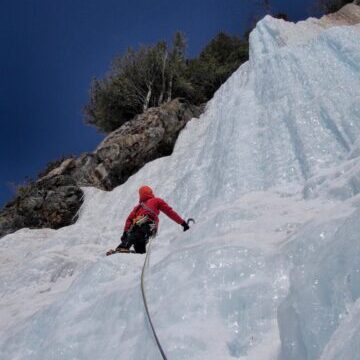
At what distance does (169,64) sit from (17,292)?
32.1 feet

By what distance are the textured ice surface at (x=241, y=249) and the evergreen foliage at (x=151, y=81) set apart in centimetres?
445

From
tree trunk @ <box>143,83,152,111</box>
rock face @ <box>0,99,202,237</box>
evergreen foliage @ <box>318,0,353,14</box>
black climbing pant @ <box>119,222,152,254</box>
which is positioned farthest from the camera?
evergreen foliage @ <box>318,0,353,14</box>

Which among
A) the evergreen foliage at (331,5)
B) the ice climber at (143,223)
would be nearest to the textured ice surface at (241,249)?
the ice climber at (143,223)

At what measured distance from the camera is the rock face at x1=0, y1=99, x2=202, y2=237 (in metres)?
10.7

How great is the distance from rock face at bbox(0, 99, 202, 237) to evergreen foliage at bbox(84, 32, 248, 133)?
2.15 meters

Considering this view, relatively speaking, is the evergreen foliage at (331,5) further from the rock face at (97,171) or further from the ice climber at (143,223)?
the ice climber at (143,223)

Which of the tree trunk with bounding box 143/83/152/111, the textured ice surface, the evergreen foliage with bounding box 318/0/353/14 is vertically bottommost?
the textured ice surface

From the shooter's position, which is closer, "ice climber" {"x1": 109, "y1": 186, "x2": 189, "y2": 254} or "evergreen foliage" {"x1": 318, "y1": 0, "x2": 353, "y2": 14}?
"ice climber" {"x1": 109, "y1": 186, "x2": 189, "y2": 254}

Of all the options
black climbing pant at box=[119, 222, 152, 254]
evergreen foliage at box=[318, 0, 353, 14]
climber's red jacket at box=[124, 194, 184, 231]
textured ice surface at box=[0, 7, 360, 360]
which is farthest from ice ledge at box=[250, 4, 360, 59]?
evergreen foliage at box=[318, 0, 353, 14]

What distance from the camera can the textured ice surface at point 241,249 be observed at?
2.42 meters

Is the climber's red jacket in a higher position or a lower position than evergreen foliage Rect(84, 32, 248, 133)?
lower

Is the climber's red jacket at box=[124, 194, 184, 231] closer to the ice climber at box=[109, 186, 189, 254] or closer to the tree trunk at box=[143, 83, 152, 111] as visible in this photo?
the ice climber at box=[109, 186, 189, 254]

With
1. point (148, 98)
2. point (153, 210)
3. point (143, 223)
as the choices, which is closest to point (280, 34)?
point (148, 98)

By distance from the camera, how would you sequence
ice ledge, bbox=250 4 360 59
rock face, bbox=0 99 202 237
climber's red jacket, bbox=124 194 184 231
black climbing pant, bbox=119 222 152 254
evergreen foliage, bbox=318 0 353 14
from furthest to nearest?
1. evergreen foliage, bbox=318 0 353 14
2. rock face, bbox=0 99 202 237
3. ice ledge, bbox=250 4 360 59
4. climber's red jacket, bbox=124 194 184 231
5. black climbing pant, bbox=119 222 152 254
